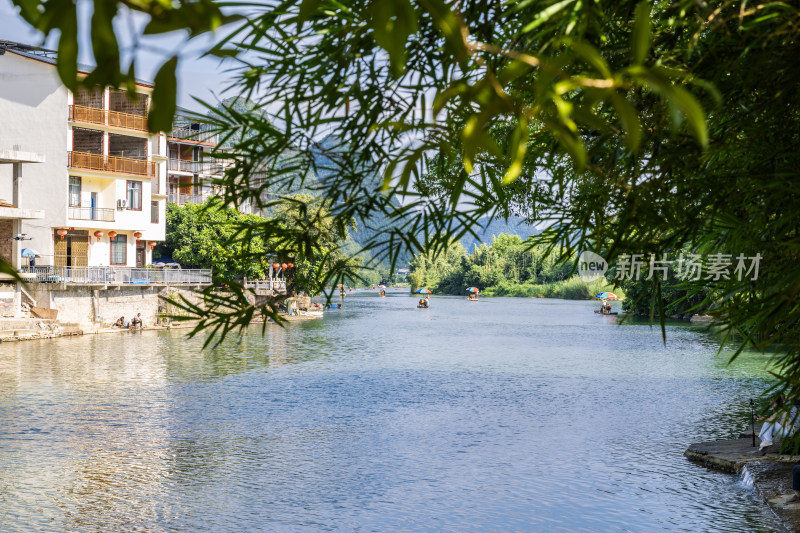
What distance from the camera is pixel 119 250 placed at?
35.7 metres

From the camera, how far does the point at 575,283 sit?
7925cm

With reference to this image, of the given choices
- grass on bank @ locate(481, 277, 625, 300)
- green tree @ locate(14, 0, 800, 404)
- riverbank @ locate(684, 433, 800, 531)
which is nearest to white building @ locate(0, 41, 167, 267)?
riverbank @ locate(684, 433, 800, 531)

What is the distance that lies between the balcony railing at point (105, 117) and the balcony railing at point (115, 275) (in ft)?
20.4

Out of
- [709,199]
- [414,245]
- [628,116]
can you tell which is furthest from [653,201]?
[628,116]

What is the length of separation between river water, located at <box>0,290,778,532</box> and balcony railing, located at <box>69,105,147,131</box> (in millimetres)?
9333

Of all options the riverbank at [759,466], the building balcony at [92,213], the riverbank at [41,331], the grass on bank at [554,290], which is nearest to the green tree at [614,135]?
the riverbank at [759,466]

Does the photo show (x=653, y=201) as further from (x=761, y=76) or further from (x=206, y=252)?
(x=206, y=252)

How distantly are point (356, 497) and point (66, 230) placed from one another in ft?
81.0

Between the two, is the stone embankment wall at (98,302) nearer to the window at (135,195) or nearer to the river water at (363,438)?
the river water at (363,438)

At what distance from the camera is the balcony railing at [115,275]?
3073 centimetres

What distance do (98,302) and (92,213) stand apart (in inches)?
151

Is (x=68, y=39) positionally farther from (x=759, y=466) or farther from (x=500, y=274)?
(x=500, y=274)

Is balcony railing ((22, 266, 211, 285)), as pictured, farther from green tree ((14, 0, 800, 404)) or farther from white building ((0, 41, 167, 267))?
green tree ((14, 0, 800, 404))

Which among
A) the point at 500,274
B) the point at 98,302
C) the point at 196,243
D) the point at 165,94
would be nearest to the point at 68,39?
the point at 165,94
